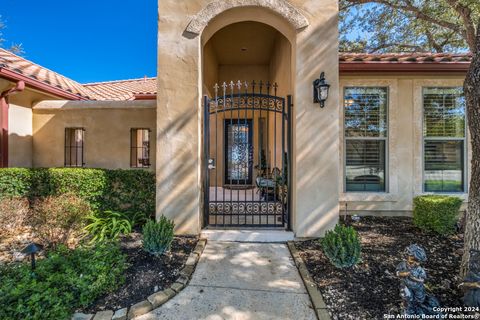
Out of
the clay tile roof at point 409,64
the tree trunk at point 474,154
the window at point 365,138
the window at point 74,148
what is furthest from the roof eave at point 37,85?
the tree trunk at point 474,154

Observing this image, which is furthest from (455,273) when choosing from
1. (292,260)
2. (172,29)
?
(172,29)

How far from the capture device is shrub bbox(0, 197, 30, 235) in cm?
445

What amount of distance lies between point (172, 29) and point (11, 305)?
14.8 feet

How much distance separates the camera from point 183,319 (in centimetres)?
258

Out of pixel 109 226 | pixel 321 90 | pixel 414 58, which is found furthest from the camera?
pixel 414 58

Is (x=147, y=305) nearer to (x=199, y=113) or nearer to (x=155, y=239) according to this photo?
(x=155, y=239)

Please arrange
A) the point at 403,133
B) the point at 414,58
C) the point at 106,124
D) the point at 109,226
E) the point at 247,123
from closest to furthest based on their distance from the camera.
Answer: the point at 109,226 < the point at 414,58 < the point at 403,133 < the point at 106,124 < the point at 247,123

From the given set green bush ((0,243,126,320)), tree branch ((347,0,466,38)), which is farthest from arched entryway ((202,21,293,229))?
tree branch ((347,0,466,38))

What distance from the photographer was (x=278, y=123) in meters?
6.61

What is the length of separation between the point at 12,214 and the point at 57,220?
157cm

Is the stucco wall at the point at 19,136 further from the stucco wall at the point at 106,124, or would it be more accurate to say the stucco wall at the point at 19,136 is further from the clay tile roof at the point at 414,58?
the clay tile roof at the point at 414,58

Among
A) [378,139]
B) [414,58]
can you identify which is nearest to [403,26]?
[414,58]

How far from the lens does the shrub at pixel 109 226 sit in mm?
4385

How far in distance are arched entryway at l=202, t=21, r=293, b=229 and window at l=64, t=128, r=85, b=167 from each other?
12.3ft
